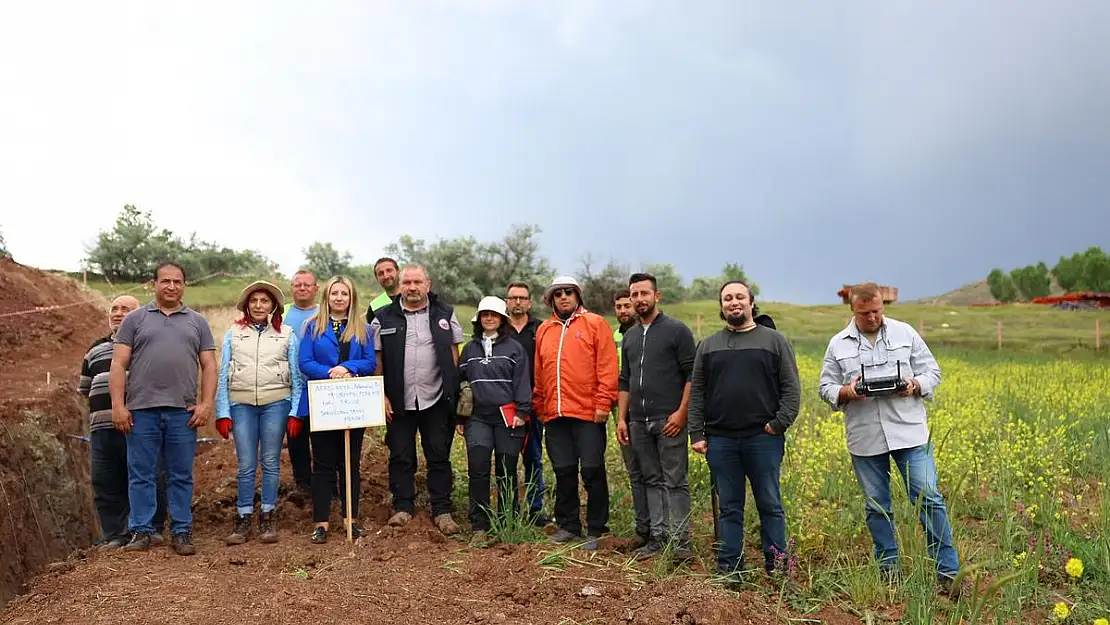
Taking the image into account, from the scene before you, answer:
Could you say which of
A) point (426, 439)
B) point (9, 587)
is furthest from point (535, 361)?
point (9, 587)

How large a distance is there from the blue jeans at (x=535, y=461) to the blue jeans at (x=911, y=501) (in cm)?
266

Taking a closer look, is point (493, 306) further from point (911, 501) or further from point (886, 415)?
point (911, 501)

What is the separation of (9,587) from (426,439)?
3.22m

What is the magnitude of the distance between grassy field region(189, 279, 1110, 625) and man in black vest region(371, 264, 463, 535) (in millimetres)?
773

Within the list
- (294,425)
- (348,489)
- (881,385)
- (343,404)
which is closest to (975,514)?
(881,385)

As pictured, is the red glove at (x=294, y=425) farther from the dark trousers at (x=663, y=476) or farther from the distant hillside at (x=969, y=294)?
the distant hillside at (x=969, y=294)

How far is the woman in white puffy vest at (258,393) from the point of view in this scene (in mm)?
5793

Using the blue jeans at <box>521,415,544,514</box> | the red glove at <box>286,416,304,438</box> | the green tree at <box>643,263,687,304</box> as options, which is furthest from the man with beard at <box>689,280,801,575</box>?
the green tree at <box>643,263,687,304</box>

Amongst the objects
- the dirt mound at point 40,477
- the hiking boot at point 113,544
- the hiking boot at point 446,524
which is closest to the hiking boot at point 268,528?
the hiking boot at point 113,544

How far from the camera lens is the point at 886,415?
489 cm

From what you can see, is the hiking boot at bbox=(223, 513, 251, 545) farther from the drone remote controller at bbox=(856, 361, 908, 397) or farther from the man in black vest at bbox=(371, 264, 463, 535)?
the drone remote controller at bbox=(856, 361, 908, 397)

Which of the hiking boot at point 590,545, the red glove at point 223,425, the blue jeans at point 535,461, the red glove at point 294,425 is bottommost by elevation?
the hiking boot at point 590,545

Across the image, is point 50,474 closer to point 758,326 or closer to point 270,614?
point 270,614

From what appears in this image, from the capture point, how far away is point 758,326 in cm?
508
